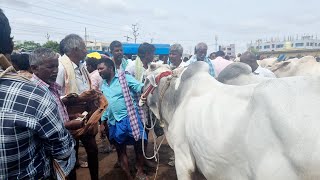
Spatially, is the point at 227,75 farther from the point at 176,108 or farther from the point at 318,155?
the point at 318,155

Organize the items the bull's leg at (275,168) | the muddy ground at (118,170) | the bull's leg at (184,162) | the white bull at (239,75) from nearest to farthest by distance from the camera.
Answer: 1. the bull's leg at (275,168)
2. the bull's leg at (184,162)
3. the white bull at (239,75)
4. the muddy ground at (118,170)

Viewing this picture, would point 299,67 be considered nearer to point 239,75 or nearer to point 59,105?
point 239,75

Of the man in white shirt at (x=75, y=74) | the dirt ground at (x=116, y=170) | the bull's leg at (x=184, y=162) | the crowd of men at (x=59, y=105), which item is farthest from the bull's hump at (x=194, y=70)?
the dirt ground at (x=116, y=170)

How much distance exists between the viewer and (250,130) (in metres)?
1.80

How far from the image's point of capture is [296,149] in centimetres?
154

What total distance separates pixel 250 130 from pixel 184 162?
3.07 feet

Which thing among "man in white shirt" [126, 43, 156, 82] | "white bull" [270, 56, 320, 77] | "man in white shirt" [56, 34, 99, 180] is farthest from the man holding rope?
"white bull" [270, 56, 320, 77]

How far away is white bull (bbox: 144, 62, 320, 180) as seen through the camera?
156cm

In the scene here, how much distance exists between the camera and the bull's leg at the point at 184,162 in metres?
2.53

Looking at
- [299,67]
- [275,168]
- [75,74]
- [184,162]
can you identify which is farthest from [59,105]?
[299,67]

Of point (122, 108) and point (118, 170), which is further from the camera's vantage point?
point (118, 170)

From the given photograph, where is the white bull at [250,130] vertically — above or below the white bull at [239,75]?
below

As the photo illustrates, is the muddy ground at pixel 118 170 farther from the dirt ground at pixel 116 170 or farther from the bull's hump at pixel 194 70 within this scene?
the bull's hump at pixel 194 70

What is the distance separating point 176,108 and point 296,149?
143cm
